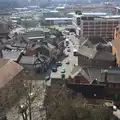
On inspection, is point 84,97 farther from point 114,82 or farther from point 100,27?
point 100,27

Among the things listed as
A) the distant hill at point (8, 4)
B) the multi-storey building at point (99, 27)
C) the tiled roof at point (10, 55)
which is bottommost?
the tiled roof at point (10, 55)

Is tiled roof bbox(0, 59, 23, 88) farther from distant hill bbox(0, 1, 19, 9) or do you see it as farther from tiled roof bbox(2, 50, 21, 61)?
distant hill bbox(0, 1, 19, 9)

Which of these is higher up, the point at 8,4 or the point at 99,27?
the point at 8,4

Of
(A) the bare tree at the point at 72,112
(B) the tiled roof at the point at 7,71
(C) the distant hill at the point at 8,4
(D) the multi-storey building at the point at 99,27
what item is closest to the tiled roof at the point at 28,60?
(B) the tiled roof at the point at 7,71

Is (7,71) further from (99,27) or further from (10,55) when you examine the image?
(99,27)

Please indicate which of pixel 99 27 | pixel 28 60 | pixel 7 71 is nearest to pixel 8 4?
pixel 99 27

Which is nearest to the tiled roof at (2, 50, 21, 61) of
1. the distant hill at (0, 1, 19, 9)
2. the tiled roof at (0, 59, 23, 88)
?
the tiled roof at (0, 59, 23, 88)

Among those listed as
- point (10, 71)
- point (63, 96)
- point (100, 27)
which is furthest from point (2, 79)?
point (100, 27)

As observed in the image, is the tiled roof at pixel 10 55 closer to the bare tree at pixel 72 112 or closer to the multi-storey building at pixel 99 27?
the bare tree at pixel 72 112
